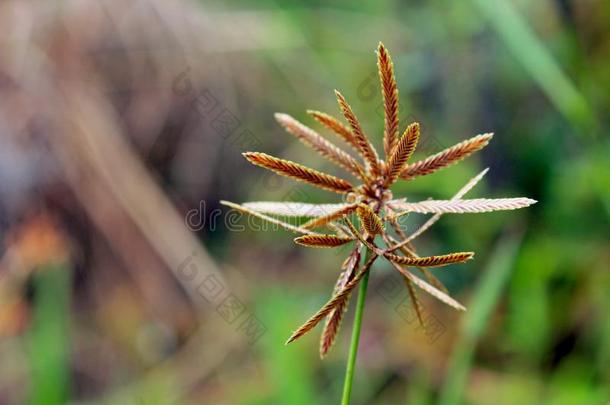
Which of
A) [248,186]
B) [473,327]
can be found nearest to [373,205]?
[473,327]

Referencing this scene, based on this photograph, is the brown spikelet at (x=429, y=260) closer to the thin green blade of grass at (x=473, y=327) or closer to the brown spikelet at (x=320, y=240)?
the brown spikelet at (x=320, y=240)

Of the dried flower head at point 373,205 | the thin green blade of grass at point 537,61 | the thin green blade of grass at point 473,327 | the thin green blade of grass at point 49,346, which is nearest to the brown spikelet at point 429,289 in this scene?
the dried flower head at point 373,205

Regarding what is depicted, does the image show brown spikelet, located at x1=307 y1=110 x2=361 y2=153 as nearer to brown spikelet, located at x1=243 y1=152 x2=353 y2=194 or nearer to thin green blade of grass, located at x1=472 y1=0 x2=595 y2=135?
brown spikelet, located at x1=243 y1=152 x2=353 y2=194

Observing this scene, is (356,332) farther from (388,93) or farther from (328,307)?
(388,93)

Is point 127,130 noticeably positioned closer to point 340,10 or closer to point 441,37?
point 340,10

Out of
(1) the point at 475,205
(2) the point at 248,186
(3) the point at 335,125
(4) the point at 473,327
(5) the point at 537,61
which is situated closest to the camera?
(1) the point at 475,205

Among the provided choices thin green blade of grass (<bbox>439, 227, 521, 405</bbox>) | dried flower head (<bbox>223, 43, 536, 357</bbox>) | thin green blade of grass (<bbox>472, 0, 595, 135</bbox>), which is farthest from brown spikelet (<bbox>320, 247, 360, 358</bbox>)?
thin green blade of grass (<bbox>472, 0, 595, 135</bbox>)
